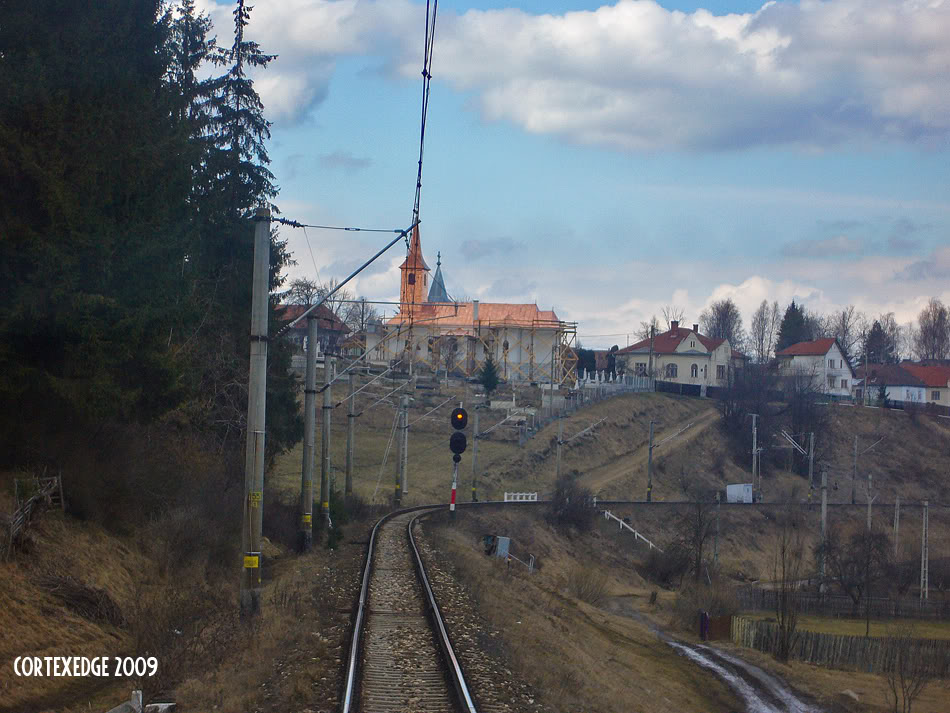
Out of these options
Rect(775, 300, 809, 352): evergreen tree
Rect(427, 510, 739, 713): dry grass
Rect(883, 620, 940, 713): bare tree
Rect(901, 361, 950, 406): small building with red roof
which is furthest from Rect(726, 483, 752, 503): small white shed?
Rect(775, 300, 809, 352): evergreen tree

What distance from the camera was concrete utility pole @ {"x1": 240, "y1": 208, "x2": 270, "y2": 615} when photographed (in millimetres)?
15273

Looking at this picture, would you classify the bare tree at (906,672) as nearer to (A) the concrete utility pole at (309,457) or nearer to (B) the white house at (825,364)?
(A) the concrete utility pole at (309,457)

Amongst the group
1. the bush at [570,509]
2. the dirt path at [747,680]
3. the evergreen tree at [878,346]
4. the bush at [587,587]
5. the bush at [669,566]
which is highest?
the evergreen tree at [878,346]

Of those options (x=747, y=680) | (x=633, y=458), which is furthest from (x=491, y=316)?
(x=747, y=680)

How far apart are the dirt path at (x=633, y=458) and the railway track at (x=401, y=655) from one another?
169 feet

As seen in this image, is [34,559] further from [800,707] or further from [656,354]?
[656,354]

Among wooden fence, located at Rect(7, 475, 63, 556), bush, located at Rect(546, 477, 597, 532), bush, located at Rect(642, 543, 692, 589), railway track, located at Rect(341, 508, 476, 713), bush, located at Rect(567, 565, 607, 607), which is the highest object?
wooden fence, located at Rect(7, 475, 63, 556)

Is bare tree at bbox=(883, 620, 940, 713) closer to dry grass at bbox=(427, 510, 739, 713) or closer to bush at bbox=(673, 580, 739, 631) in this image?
dry grass at bbox=(427, 510, 739, 713)

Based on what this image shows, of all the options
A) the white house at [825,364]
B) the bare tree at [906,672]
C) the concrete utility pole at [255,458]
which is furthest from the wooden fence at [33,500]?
the white house at [825,364]

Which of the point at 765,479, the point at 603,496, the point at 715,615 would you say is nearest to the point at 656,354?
the point at 765,479

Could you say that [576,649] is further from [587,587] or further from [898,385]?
[898,385]

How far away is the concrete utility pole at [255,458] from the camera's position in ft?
50.1

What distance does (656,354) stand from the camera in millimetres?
120062

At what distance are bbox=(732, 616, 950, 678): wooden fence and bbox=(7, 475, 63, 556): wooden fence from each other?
23121 mm
